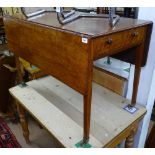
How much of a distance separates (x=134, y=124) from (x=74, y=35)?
24.1 inches

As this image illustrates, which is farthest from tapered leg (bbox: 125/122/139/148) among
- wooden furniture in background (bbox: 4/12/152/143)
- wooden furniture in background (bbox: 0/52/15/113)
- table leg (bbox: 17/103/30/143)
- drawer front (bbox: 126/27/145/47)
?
wooden furniture in background (bbox: 0/52/15/113)

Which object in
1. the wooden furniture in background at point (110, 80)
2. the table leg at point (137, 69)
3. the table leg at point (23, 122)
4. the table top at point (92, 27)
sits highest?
the table top at point (92, 27)

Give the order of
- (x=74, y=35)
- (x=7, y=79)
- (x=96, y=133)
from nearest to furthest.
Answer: (x=74, y=35) < (x=96, y=133) < (x=7, y=79)

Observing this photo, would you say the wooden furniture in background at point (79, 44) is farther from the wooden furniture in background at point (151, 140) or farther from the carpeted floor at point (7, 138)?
the carpeted floor at point (7, 138)

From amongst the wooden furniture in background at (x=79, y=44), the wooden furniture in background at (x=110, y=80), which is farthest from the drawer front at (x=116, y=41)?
the wooden furniture in background at (x=110, y=80)

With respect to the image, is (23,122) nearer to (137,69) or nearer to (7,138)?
(7,138)

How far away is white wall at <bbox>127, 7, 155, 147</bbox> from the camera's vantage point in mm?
938

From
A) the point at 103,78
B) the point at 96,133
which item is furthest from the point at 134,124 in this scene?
the point at 103,78

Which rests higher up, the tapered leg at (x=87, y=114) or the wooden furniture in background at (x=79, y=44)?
the wooden furniture in background at (x=79, y=44)

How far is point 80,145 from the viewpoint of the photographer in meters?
0.88

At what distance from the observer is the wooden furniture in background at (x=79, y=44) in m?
0.69

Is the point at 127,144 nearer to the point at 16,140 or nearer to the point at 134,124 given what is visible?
the point at 134,124
